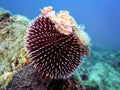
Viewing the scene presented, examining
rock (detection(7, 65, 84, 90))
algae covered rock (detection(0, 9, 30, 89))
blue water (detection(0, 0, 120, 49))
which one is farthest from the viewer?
blue water (detection(0, 0, 120, 49))

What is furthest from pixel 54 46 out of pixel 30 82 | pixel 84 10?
pixel 84 10

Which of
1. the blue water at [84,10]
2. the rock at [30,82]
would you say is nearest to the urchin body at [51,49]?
the rock at [30,82]

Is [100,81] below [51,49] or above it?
above

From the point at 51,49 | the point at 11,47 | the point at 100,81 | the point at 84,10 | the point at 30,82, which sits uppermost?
the point at 84,10

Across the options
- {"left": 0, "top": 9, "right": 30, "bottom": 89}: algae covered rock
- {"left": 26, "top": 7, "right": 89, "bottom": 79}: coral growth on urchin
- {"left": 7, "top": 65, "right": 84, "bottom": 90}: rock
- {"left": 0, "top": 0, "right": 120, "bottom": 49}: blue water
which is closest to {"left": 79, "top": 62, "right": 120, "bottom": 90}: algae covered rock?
{"left": 0, "top": 9, "right": 30, "bottom": 89}: algae covered rock

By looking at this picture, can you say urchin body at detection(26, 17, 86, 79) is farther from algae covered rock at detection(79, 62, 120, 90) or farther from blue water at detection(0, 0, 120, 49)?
blue water at detection(0, 0, 120, 49)

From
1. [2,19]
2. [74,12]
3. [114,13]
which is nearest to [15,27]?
[2,19]

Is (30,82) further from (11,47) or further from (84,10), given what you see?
(84,10)

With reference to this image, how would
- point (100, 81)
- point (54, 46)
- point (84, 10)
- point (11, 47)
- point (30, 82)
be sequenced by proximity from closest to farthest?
point (54, 46) → point (30, 82) → point (11, 47) → point (100, 81) → point (84, 10)

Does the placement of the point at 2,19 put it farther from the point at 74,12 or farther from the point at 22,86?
the point at 74,12
